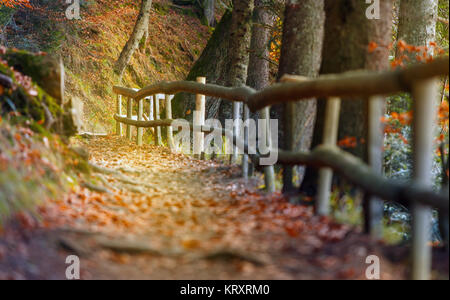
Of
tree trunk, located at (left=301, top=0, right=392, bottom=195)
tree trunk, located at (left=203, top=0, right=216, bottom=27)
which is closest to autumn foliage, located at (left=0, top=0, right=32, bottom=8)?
tree trunk, located at (left=203, top=0, right=216, bottom=27)

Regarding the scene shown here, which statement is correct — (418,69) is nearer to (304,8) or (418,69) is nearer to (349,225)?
(349,225)

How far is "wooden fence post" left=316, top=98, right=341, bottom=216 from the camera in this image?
4.89m

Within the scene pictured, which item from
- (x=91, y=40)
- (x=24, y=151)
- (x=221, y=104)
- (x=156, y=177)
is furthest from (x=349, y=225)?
(x=91, y=40)

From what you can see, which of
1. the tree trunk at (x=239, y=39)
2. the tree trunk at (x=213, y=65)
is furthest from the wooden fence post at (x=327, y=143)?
the tree trunk at (x=213, y=65)

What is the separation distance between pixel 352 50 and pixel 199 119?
5.05 metres

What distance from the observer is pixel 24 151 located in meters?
5.28

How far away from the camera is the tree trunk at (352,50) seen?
5859 millimetres

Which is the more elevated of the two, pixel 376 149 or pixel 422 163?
pixel 376 149

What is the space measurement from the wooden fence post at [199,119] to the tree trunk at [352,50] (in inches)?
182

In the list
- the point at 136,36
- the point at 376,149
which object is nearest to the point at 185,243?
the point at 376,149

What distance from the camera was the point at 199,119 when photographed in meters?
10.5

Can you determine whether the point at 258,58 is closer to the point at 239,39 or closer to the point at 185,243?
the point at 239,39

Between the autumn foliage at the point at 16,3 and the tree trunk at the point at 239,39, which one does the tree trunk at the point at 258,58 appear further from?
the autumn foliage at the point at 16,3

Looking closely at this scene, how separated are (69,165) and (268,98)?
8.86 ft
